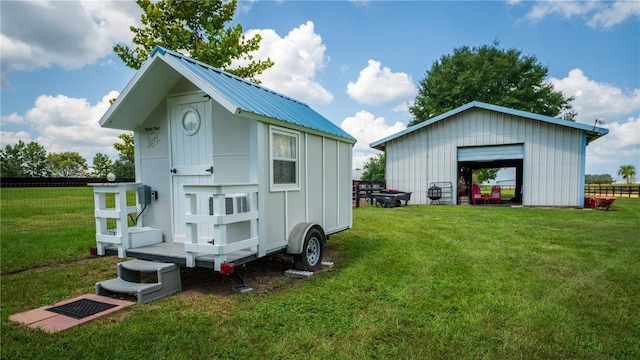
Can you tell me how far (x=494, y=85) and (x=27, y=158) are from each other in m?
72.6

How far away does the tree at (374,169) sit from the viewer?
39875 mm

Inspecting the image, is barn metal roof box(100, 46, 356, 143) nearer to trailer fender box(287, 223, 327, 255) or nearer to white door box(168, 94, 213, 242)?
white door box(168, 94, 213, 242)

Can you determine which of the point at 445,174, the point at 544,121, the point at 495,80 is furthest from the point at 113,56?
the point at 495,80

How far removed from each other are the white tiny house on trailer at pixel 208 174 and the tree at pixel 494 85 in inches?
1184

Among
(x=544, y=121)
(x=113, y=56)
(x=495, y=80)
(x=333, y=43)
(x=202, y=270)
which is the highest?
(x=495, y=80)

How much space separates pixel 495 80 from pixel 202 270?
114ft

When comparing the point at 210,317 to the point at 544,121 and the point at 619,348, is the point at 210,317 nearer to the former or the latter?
the point at 619,348

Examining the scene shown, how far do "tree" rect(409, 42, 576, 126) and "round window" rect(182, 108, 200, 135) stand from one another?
30.8 m

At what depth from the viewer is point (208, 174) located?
491cm

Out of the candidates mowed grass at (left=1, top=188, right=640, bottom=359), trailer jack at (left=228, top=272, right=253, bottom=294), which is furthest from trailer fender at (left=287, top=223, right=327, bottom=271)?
trailer jack at (left=228, top=272, right=253, bottom=294)

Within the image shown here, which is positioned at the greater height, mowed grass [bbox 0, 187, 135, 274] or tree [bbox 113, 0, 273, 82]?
tree [bbox 113, 0, 273, 82]

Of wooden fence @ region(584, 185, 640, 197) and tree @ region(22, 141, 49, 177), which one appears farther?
tree @ region(22, 141, 49, 177)

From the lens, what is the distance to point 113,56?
1041 centimetres

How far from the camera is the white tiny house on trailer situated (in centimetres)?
418
